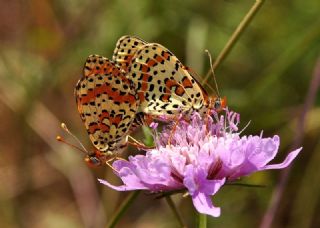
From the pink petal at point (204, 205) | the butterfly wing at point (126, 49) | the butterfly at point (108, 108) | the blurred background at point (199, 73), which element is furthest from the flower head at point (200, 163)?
the blurred background at point (199, 73)

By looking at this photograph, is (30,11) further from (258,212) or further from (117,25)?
(258,212)

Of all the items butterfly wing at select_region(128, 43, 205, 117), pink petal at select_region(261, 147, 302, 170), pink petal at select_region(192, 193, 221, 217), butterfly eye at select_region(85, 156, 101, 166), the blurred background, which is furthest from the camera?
the blurred background

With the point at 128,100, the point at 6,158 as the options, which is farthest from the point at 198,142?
the point at 6,158

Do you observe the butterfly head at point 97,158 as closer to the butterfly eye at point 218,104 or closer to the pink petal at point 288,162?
the butterfly eye at point 218,104

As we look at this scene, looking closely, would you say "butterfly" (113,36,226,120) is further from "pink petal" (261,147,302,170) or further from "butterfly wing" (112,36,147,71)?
"pink petal" (261,147,302,170)

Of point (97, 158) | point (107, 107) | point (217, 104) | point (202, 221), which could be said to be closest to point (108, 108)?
point (107, 107)

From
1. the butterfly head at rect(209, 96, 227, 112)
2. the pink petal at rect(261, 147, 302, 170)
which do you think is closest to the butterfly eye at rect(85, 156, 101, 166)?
the butterfly head at rect(209, 96, 227, 112)
